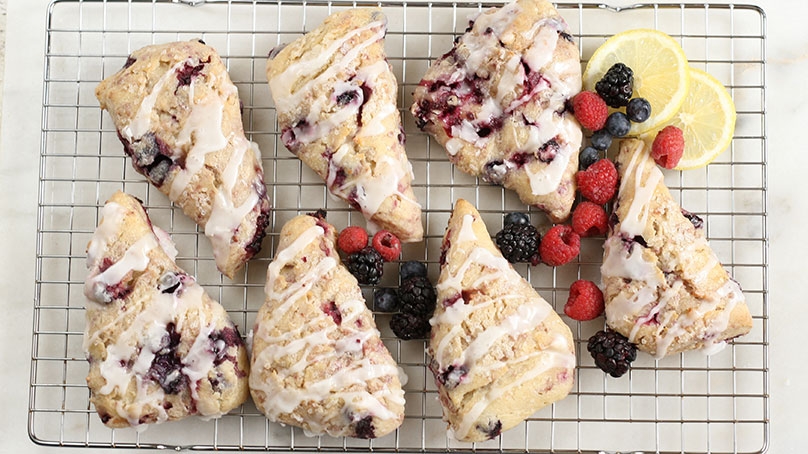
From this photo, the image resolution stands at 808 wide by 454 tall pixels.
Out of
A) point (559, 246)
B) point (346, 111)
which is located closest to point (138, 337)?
point (346, 111)

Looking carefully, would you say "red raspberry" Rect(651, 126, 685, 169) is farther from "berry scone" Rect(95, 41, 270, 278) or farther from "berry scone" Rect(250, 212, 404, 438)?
"berry scone" Rect(95, 41, 270, 278)

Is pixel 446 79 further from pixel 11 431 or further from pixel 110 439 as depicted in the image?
pixel 11 431

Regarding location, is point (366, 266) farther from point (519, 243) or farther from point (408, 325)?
point (519, 243)

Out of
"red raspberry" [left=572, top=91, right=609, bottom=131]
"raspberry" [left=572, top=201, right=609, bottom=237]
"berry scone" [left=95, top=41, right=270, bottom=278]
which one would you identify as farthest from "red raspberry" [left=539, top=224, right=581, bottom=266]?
"berry scone" [left=95, top=41, right=270, bottom=278]

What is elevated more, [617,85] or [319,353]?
[617,85]

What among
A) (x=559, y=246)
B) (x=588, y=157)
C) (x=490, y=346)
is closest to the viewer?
(x=490, y=346)

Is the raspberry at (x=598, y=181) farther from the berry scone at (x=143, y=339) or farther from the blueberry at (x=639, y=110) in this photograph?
the berry scone at (x=143, y=339)

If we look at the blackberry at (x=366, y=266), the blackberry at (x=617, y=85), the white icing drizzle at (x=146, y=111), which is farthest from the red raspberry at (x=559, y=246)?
the white icing drizzle at (x=146, y=111)
